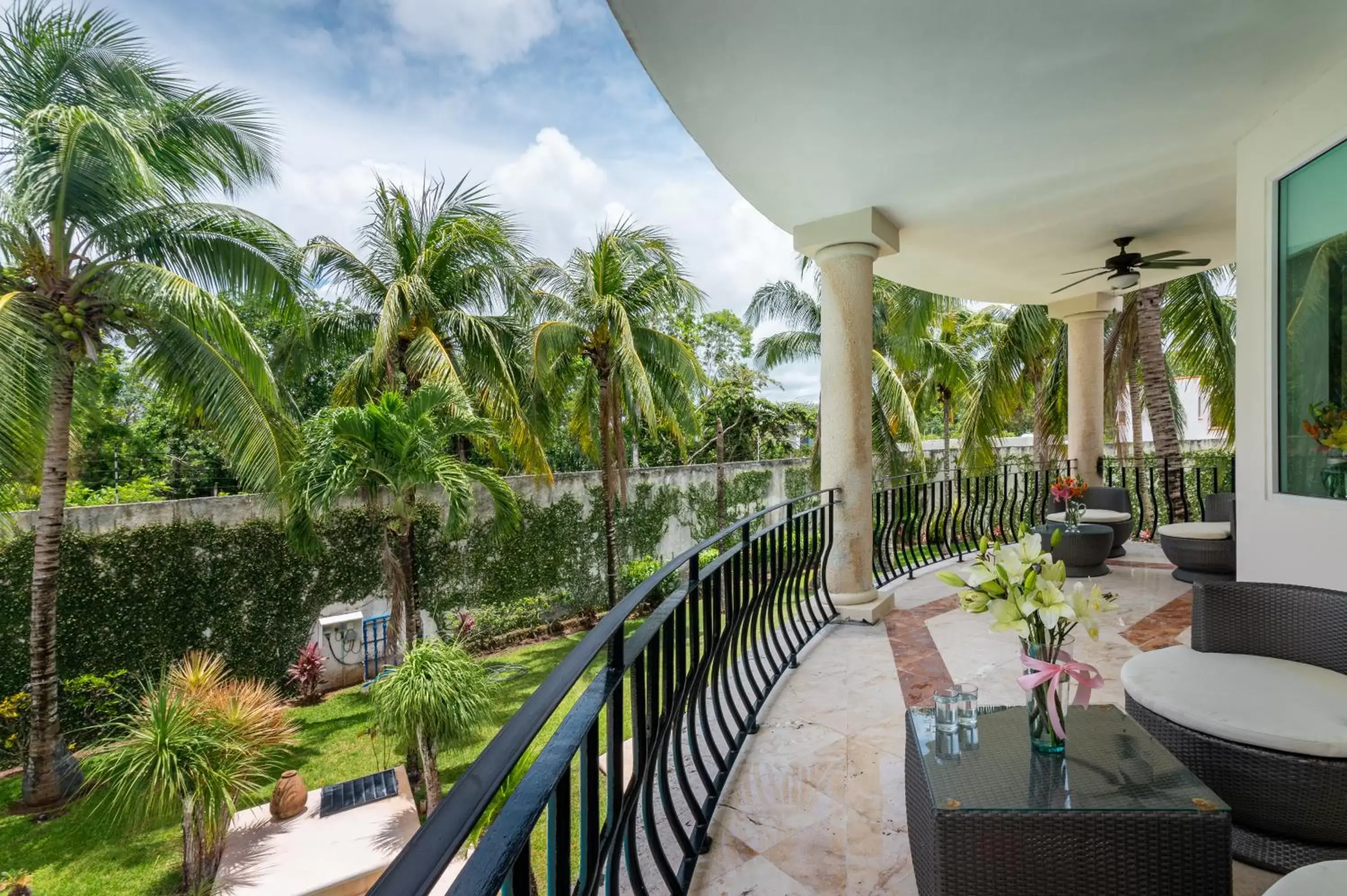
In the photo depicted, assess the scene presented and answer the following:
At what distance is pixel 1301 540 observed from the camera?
294 centimetres

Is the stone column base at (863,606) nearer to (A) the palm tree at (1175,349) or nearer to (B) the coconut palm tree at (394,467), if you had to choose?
(A) the palm tree at (1175,349)

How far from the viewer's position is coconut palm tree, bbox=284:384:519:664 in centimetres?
681

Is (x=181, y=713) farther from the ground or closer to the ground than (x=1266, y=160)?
closer to the ground

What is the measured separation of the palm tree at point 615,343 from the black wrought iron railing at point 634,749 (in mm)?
7106

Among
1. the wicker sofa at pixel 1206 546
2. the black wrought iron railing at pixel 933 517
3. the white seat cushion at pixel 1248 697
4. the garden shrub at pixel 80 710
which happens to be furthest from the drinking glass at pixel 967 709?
the garden shrub at pixel 80 710

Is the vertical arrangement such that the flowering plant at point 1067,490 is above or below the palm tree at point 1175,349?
below

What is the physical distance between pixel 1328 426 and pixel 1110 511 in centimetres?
327

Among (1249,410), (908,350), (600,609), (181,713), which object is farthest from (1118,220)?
(600,609)

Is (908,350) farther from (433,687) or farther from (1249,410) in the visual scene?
(433,687)

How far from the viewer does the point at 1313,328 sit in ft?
9.70

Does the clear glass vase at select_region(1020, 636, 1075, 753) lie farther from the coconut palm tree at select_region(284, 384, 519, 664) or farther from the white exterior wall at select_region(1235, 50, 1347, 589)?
the coconut palm tree at select_region(284, 384, 519, 664)

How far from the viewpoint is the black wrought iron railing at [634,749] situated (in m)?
0.63

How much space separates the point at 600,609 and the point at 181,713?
24.4 feet

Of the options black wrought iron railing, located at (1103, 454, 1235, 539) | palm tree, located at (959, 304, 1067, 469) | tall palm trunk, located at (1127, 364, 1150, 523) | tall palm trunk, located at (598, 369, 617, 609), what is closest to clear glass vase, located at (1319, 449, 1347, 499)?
black wrought iron railing, located at (1103, 454, 1235, 539)
